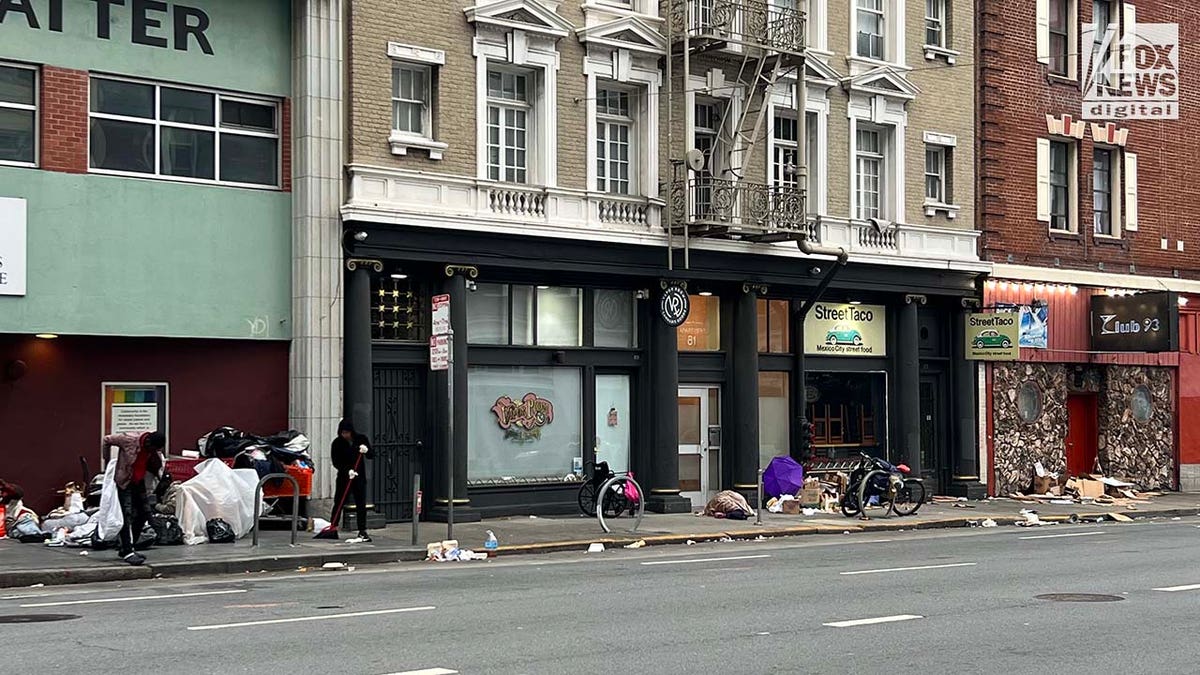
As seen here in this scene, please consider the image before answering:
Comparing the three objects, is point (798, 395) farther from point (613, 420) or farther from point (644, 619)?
point (644, 619)

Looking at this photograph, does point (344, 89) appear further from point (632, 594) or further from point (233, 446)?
point (632, 594)

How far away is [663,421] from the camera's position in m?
26.7

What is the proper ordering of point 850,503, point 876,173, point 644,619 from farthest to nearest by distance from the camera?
point 876,173, point 850,503, point 644,619

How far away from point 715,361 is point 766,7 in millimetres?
6324

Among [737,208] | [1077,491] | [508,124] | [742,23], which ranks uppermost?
[742,23]

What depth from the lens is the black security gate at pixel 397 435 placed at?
23.6 metres

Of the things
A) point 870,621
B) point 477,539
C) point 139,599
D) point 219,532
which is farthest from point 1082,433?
point 139,599

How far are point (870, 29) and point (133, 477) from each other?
18.5 meters

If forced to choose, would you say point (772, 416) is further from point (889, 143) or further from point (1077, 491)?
point (1077, 491)

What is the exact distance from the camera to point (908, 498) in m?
27.5

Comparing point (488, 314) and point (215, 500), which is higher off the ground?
point (488, 314)

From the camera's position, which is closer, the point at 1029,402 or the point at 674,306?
the point at 674,306

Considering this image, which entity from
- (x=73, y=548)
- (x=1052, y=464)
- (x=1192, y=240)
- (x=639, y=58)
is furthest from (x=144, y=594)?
(x=1192, y=240)

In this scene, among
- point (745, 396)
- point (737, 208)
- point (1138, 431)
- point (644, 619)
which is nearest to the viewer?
point (644, 619)
